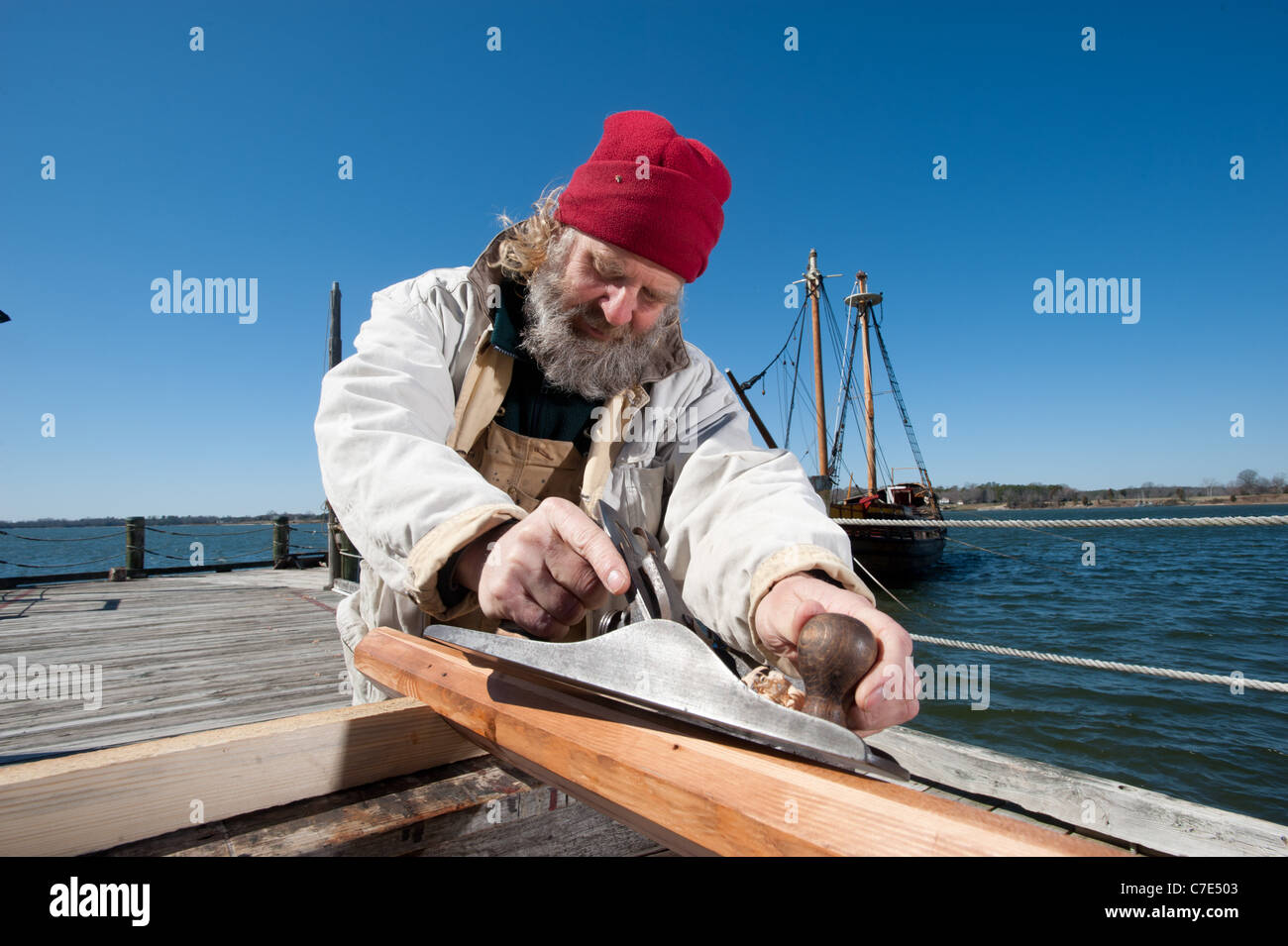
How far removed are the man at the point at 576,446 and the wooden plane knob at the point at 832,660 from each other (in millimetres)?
68

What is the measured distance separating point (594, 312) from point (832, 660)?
3.53ft

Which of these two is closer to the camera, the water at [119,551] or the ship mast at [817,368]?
the water at [119,551]

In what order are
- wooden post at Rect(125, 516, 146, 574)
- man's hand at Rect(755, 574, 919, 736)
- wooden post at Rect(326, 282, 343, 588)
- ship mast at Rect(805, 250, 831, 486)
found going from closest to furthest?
man's hand at Rect(755, 574, 919, 736) < wooden post at Rect(326, 282, 343, 588) < wooden post at Rect(125, 516, 146, 574) < ship mast at Rect(805, 250, 831, 486)

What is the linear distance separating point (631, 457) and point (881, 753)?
3.50 ft

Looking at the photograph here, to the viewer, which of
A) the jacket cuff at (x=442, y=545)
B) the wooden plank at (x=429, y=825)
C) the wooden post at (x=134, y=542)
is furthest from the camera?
the wooden post at (x=134, y=542)

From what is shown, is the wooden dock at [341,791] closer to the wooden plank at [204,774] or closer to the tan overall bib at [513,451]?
the wooden plank at [204,774]

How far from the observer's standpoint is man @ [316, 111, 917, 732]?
915 millimetres

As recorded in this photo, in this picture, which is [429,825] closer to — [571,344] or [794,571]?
[794,571]

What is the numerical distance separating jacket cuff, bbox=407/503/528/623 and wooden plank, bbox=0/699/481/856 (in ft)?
0.68

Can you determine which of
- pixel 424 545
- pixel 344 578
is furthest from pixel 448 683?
pixel 344 578
